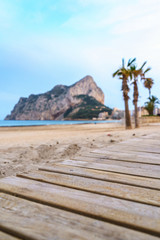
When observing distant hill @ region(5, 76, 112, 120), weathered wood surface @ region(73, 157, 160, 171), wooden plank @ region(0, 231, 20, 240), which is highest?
distant hill @ region(5, 76, 112, 120)

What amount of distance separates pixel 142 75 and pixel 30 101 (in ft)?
525

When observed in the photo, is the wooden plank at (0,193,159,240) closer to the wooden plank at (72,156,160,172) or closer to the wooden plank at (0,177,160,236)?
the wooden plank at (0,177,160,236)

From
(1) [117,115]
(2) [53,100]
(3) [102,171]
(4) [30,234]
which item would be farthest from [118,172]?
(2) [53,100]

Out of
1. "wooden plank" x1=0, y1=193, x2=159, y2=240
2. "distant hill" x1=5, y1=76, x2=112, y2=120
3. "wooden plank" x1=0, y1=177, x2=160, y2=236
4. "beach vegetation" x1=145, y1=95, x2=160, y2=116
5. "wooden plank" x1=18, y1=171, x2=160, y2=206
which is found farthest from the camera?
"distant hill" x1=5, y1=76, x2=112, y2=120

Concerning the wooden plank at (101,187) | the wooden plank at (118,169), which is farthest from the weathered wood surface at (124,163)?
the wooden plank at (101,187)

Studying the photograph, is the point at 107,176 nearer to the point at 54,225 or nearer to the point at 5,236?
the point at 54,225

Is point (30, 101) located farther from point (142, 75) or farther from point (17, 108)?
point (142, 75)

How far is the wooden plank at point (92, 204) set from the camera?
3.53 feet

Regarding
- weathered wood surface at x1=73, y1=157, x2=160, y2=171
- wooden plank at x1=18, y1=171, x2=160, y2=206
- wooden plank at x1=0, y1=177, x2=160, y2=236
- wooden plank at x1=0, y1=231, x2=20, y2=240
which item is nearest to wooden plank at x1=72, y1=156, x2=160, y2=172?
weathered wood surface at x1=73, y1=157, x2=160, y2=171

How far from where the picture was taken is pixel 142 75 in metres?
16.6

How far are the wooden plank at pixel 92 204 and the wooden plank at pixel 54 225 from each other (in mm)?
55

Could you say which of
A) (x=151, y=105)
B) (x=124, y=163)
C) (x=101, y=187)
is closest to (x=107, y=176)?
(x=101, y=187)

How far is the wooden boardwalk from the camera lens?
99 cm

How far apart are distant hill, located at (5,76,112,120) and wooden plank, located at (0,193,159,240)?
121 metres
